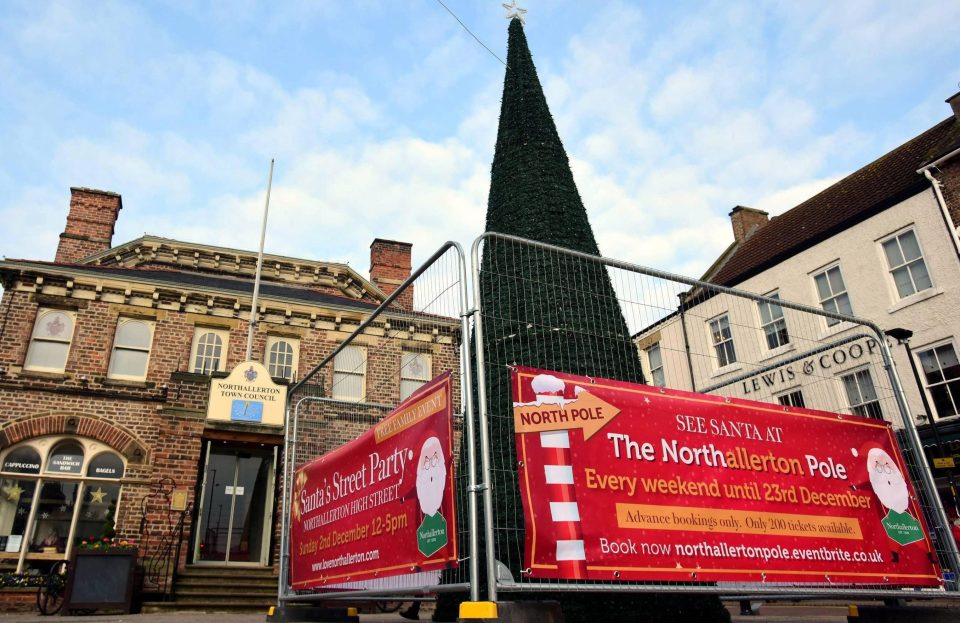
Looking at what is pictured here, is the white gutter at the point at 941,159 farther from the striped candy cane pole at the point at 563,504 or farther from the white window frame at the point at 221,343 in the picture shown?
the white window frame at the point at 221,343

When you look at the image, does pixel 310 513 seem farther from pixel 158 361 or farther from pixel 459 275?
pixel 158 361

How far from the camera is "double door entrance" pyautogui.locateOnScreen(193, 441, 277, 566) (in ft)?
50.7

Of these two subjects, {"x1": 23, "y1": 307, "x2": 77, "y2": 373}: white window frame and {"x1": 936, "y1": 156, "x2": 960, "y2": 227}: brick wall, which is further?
{"x1": 23, "y1": 307, "x2": 77, "y2": 373}: white window frame

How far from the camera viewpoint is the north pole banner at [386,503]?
175 inches

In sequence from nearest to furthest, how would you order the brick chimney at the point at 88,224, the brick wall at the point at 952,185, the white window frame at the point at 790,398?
the white window frame at the point at 790,398, the brick wall at the point at 952,185, the brick chimney at the point at 88,224

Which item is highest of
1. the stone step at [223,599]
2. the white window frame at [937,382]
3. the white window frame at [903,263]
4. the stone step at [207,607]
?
the white window frame at [903,263]

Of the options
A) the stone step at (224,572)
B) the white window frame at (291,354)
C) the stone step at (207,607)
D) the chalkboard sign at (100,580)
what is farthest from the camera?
the white window frame at (291,354)

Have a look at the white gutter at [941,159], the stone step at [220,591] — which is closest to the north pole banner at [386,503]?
the stone step at [220,591]

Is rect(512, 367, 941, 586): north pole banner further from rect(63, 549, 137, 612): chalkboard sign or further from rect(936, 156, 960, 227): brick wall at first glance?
rect(936, 156, 960, 227): brick wall

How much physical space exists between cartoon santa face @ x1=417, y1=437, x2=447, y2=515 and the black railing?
11.0m

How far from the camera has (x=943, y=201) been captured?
1605 centimetres

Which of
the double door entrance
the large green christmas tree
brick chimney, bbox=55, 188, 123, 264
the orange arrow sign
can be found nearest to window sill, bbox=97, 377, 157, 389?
the double door entrance

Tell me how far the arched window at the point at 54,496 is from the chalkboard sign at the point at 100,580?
10.6 ft

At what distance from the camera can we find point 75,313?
17016mm
